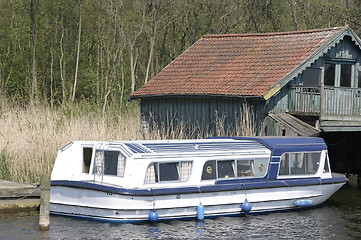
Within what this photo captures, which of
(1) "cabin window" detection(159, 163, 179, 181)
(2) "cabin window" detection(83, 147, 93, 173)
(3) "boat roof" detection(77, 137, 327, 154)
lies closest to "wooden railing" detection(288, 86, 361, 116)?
(3) "boat roof" detection(77, 137, 327, 154)

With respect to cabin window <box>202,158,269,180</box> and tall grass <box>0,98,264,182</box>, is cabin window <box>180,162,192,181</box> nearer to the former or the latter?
cabin window <box>202,158,269,180</box>

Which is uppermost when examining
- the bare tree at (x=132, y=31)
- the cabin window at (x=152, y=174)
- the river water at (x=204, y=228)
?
the bare tree at (x=132, y=31)

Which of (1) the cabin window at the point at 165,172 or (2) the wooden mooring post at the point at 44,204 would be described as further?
(1) the cabin window at the point at 165,172

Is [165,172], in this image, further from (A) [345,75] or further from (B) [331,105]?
(A) [345,75]

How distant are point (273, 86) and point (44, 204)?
11057 mm

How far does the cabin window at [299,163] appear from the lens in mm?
19844

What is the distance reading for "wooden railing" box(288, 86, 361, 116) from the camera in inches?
981

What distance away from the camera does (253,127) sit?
953 inches

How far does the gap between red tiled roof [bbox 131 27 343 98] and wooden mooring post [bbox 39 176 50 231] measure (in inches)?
411

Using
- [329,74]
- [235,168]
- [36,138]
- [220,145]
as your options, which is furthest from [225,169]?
[329,74]

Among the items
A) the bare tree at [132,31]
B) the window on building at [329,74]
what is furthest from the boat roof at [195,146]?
the bare tree at [132,31]

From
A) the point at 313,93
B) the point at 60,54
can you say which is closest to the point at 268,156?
the point at 313,93

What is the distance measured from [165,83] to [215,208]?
11.2 meters

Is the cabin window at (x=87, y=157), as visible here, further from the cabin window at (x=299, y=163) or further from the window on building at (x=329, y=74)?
the window on building at (x=329, y=74)
